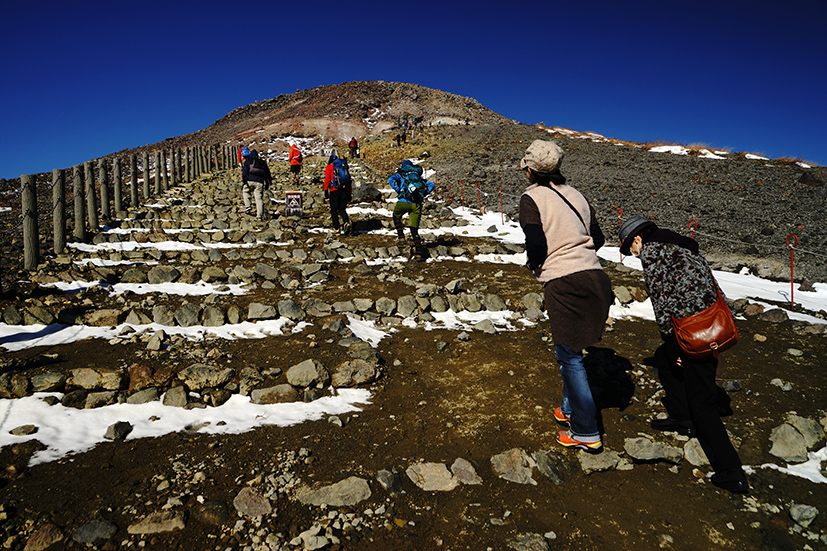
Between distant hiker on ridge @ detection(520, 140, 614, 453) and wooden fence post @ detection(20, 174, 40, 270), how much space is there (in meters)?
8.99

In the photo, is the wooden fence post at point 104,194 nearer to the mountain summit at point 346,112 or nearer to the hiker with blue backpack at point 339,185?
the hiker with blue backpack at point 339,185

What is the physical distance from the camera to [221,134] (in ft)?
181

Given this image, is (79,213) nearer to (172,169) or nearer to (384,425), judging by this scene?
(384,425)

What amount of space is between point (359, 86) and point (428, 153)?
48283 millimetres

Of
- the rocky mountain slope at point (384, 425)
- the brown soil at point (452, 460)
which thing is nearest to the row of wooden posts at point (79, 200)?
the rocky mountain slope at point (384, 425)

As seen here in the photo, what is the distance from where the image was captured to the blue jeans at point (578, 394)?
318 centimetres

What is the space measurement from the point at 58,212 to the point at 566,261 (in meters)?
10.2

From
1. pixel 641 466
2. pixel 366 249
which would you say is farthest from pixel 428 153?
pixel 641 466

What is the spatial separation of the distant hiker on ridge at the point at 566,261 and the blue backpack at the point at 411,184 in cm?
642

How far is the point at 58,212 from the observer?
879 centimetres

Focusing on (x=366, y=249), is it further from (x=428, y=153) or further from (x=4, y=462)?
(x=428, y=153)

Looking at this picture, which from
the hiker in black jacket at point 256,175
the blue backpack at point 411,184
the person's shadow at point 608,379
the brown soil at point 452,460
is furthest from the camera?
the hiker in black jacket at point 256,175

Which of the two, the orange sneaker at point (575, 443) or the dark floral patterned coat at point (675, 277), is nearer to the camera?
the dark floral patterned coat at point (675, 277)

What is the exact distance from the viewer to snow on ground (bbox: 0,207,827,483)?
348cm
